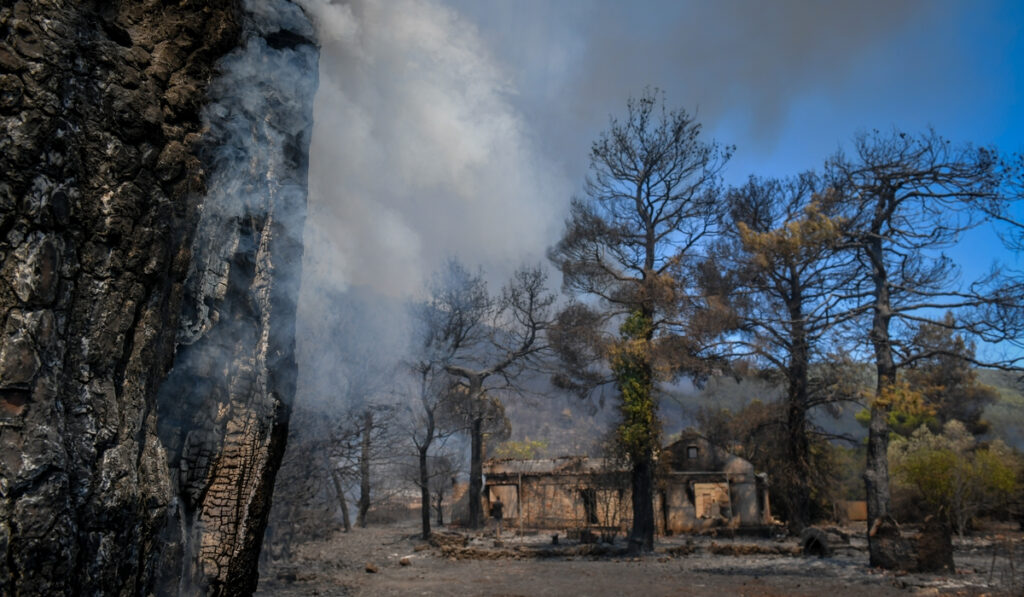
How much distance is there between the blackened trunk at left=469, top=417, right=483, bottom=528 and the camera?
25.4 meters

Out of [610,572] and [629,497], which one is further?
[629,497]

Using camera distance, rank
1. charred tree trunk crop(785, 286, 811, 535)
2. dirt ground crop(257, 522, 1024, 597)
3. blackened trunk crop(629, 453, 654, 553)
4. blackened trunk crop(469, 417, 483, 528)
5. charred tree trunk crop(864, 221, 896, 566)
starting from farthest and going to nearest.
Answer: blackened trunk crop(469, 417, 483, 528), charred tree trunk crop(785, 286, 811, 535), blackened trunk crop(629, 453, 654, 553), charred tree trunk crop(864, 221, 896, 566), dirt ground crop(257, 522, 1024, 597)

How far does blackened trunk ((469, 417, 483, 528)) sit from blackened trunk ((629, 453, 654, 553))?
7555 millimetres

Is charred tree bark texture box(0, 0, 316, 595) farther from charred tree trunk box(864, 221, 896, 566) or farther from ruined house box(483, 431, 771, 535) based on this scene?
ruined house box(483, 431, 771, 535)

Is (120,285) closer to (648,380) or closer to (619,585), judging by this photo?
(619,585)

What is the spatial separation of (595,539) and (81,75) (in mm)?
19548

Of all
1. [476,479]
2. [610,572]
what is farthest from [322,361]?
[476,479]

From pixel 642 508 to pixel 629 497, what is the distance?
7.38 m

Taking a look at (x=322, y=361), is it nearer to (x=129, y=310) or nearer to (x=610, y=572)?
(x=610, y=572)

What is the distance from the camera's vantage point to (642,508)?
62.2 ft

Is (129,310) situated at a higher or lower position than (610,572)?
higher

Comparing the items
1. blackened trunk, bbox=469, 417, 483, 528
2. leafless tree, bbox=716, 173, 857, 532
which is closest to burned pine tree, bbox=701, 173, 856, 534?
leafless tree, bbox=716, 173, 857, 532

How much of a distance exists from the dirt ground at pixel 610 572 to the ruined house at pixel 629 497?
5631mm

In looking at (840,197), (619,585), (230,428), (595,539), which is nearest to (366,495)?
(595,539)
